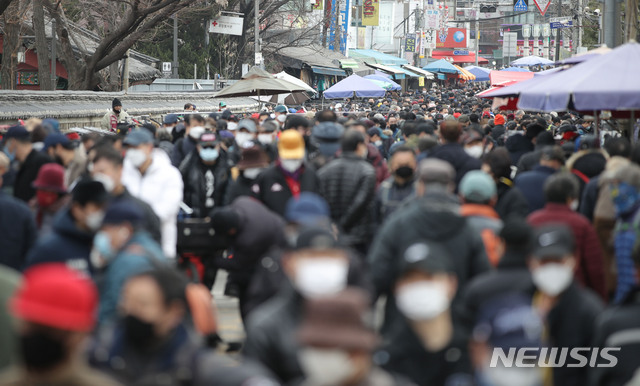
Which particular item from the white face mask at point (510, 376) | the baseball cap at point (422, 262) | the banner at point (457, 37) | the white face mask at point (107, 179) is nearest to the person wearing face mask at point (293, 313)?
the baseball cap at point (422, 262)

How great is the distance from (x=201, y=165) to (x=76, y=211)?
15.0ft

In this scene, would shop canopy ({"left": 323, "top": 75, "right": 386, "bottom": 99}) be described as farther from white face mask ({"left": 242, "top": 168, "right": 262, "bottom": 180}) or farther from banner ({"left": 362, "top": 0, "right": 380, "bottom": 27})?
banner ({"left": 362, "top": 0, "right": 380, "bottom": 27})

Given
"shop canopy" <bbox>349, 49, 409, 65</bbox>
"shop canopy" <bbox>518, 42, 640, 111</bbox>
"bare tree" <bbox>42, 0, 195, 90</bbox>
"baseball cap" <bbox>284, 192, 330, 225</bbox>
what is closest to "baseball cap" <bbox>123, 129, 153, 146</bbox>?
"baseball cap" <bbox>284, 192, 330, 225</bbox>

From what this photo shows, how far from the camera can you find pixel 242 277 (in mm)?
7051

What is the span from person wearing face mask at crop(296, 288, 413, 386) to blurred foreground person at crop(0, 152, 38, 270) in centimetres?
369

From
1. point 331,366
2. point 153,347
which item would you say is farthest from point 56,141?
point 331,366

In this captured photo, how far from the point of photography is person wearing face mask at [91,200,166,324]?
4699mm

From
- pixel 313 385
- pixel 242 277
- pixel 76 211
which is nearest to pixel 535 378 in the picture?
pixel 313 385

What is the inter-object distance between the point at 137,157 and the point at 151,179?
22cm

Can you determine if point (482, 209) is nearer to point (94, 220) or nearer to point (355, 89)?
point (94, 220)

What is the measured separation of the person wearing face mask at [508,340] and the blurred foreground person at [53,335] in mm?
1518

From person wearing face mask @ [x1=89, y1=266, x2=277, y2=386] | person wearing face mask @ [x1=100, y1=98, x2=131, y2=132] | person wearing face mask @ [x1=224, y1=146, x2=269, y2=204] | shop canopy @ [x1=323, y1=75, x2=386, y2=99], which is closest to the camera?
person wearing face mask @ [x1=89, y1=266, x2=277, y2=386]

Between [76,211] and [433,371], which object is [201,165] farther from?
[433,371]

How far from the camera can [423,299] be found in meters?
4.00
